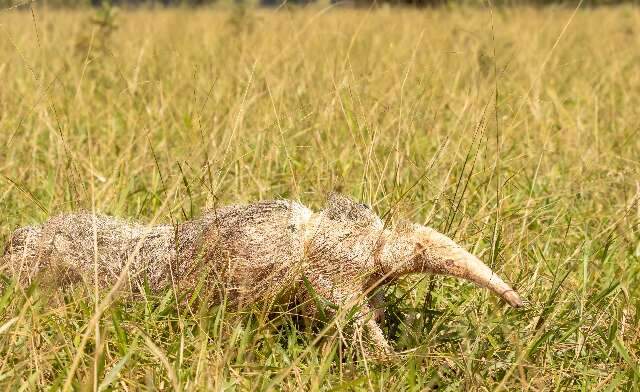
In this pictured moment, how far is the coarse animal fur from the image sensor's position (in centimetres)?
235

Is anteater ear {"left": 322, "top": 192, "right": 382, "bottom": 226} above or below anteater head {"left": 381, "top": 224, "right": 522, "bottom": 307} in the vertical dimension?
above

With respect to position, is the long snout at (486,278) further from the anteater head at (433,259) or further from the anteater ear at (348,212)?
the anteater ear at (348,212)

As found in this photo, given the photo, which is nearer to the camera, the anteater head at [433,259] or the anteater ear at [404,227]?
the anteater head at [433,259]

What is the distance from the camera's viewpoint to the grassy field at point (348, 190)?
2.20 metres

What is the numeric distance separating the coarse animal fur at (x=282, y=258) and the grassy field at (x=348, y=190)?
0.25 feet

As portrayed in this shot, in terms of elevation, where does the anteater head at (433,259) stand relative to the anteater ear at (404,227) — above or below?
below

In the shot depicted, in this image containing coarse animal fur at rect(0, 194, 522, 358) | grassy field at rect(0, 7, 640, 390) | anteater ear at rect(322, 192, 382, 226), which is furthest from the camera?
anteater ear at rect(322, 192, 382, 226)

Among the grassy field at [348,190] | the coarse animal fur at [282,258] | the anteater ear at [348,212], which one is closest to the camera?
the grassy field at [348,190]

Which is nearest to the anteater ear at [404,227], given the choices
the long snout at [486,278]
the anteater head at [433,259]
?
the anteater head at [433,259]

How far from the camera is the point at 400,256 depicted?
2.39 meters

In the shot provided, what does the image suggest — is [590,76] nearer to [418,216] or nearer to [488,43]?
[488,43]

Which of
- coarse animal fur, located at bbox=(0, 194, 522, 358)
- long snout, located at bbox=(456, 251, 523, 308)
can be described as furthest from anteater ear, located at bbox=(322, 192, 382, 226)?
long snout, located at bbox=(456, 251, 523, 308)

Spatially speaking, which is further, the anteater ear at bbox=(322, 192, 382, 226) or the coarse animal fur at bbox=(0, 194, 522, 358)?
the anteater ear at bbox=(322, 192, 382, 226)

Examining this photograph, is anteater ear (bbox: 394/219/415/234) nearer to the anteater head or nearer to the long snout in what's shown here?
the anteater head
